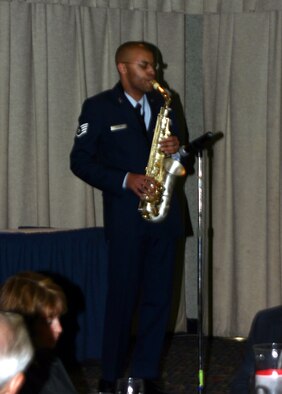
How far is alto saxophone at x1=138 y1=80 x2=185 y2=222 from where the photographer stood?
4.41 meters

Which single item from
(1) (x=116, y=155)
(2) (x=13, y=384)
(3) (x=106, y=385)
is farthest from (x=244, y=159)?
(2) (x=13, y=384)

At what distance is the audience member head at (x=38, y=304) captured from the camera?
2.89 metres

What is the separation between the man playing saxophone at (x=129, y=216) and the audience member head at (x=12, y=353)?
266cm

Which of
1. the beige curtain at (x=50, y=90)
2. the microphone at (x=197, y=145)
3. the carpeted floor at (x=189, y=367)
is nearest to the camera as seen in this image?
the microphone at (x=197, y=145)

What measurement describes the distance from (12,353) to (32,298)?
1.26 metres

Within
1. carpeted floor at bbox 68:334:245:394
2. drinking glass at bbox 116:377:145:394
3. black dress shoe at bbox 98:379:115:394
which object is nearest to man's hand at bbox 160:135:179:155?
black dress shoe at bbox 98:379:115:394

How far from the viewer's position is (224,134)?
644cm

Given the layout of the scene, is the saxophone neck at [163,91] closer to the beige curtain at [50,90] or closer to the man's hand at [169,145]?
the man's hand at [169,145]

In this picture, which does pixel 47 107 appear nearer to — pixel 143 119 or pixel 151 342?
pixel 143 119

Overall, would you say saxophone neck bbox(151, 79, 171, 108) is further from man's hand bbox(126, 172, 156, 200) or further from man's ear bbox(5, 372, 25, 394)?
man's ear bbox(5, 372, 25, 394)

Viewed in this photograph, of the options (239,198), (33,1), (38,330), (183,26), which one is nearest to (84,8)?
(33,1)

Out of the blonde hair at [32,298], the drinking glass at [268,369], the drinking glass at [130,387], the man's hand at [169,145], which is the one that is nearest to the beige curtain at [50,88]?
the man's hand at [169,145]

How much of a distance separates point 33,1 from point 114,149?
2.18 meters

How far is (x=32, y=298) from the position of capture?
2920mm
